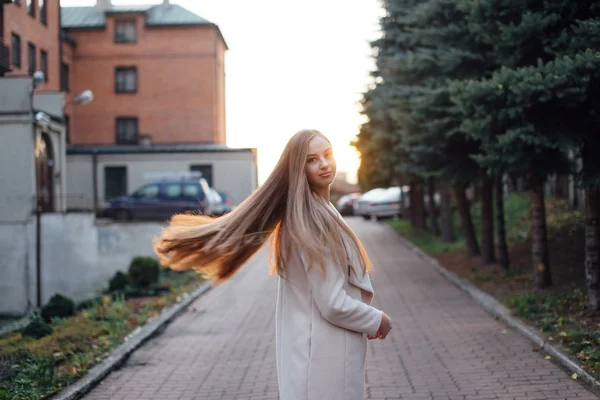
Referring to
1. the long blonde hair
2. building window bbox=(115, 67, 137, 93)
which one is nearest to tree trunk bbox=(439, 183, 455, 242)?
the long blonde hair

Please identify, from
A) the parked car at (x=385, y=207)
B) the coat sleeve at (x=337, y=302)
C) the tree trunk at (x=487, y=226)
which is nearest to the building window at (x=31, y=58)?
the parked car at (x=385, y=207)

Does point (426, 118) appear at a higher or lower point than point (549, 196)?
higher

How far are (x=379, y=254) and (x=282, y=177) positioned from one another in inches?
765

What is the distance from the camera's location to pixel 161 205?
2973cm

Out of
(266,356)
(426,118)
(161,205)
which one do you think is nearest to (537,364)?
(266,356)

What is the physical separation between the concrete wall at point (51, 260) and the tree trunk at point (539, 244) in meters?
10.9

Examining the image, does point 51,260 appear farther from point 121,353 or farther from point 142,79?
point 142,79

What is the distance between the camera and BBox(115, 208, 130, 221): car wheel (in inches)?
1176

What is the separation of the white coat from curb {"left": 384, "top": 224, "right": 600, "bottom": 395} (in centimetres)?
390

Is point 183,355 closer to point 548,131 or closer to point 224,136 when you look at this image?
point 548,131

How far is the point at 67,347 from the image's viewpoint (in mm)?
8938

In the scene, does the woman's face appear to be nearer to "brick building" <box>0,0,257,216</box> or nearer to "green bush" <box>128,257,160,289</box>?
"green bush" <box>128,257,160,289</box>

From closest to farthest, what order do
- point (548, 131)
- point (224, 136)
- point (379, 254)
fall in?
point (548, 131)
point (379, 254)
point (224, 136)

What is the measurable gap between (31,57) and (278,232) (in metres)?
32.1
